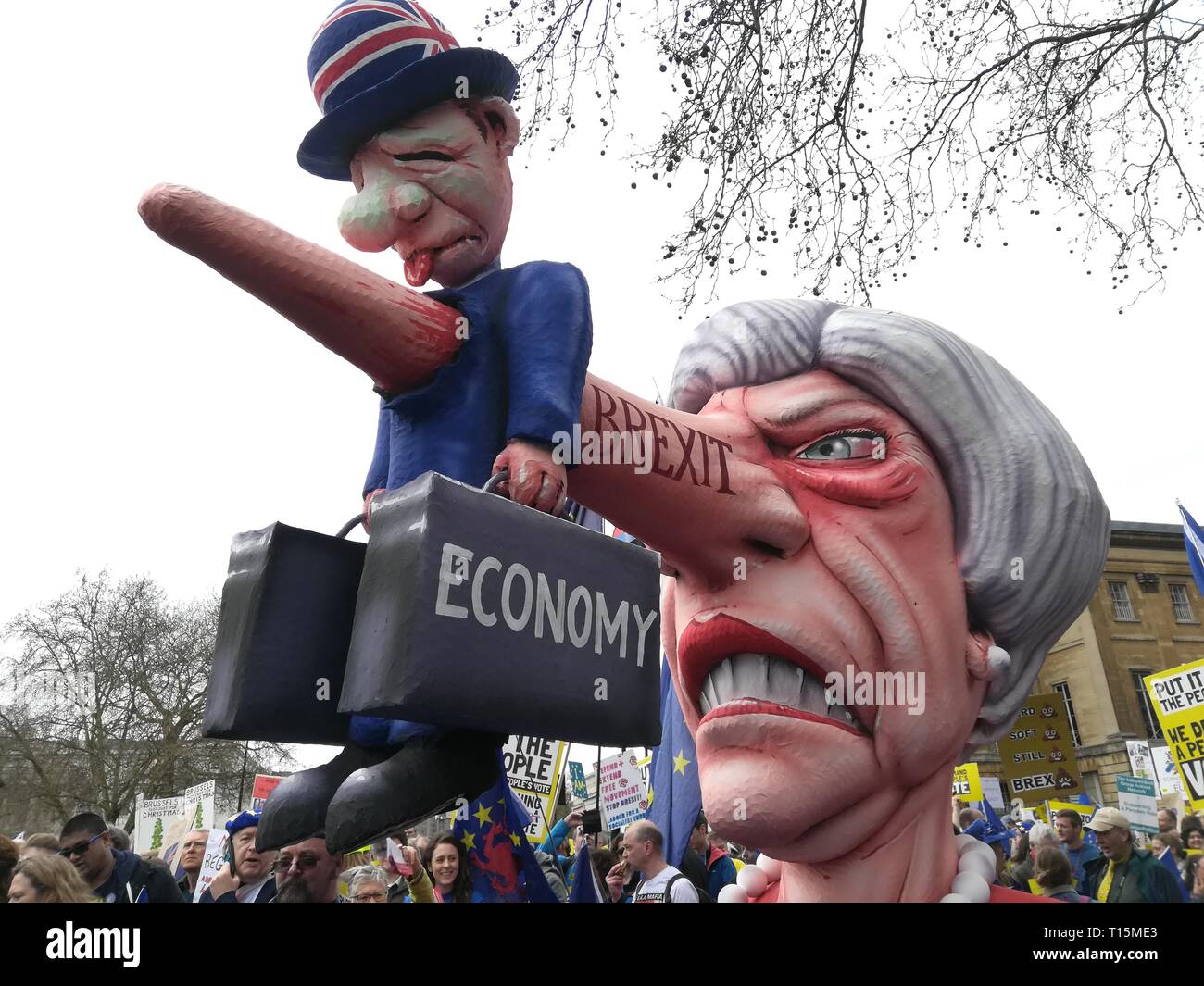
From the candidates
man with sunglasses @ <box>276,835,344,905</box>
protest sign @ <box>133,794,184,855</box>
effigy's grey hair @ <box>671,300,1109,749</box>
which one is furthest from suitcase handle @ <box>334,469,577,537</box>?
protest sign @ <box>133,794,184,855</box>

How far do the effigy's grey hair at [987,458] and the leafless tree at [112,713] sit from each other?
2249cm

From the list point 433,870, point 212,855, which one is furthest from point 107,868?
point 212,855

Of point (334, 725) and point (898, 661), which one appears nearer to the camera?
point (334, 725)

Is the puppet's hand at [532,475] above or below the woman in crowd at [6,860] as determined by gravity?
above

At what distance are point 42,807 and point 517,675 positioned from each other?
1141 inches

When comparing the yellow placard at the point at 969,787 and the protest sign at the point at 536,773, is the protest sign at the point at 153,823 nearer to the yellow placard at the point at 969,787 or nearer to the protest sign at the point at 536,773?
the protest sign at the point at 536,773

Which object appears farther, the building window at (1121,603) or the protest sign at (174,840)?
the building window at (1121,603)

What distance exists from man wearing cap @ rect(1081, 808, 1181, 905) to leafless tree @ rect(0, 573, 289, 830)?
2104cm

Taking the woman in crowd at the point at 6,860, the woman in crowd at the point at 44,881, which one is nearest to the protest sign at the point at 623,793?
the woman in crowd at the point at 6,860

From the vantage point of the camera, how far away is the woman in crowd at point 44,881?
3.04 metres

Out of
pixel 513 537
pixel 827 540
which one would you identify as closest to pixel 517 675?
pixel 513 537

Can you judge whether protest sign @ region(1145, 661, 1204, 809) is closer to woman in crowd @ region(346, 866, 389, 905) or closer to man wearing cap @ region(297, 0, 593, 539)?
woman in crowd @ region(346, 866, 389, 905)

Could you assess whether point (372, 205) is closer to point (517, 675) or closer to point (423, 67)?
point (423, 67)
